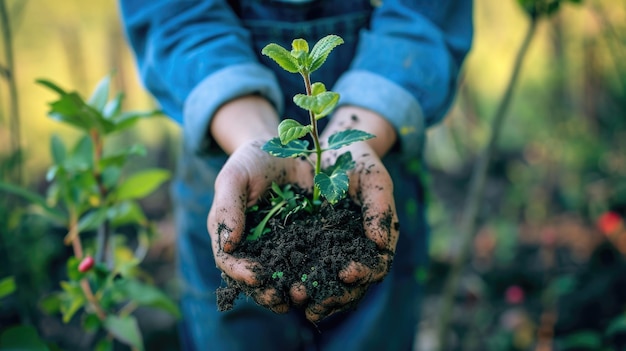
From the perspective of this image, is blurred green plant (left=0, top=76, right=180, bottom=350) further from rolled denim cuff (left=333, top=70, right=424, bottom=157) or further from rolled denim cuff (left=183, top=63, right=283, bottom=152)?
rolled denim cuff (left=333, top=70, right=424, bottom=157)

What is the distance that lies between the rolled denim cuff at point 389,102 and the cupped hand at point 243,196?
0.20m

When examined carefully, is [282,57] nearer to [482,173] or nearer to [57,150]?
[57,150]

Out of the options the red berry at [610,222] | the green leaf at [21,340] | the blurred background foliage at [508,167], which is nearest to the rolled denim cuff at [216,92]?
the green leaf at [21,340]

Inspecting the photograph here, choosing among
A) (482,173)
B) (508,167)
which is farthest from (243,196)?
(508,167)

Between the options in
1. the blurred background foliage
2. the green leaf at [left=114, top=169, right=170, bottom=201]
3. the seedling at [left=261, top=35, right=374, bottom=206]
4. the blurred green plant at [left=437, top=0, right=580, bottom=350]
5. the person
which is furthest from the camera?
the blurred background foliage

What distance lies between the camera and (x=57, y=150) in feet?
4.25

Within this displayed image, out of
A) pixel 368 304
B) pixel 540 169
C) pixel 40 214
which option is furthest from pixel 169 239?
pixel 540 169

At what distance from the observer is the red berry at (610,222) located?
216 centimetres

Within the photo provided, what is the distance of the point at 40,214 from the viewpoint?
4.81 feet

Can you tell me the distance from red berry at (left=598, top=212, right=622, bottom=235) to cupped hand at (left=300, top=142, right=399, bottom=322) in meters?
1.51

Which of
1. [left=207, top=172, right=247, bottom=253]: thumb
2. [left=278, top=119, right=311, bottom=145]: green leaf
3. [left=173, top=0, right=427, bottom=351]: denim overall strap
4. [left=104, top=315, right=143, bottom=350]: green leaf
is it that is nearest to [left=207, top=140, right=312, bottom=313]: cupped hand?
[left=207, top=172, right=247, bottom=253]: thumb

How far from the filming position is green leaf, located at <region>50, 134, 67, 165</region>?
50.4 inches

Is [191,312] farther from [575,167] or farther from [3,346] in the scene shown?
[575,167]

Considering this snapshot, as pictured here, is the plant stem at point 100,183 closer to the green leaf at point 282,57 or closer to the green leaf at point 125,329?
the green leaf at point 125,329
